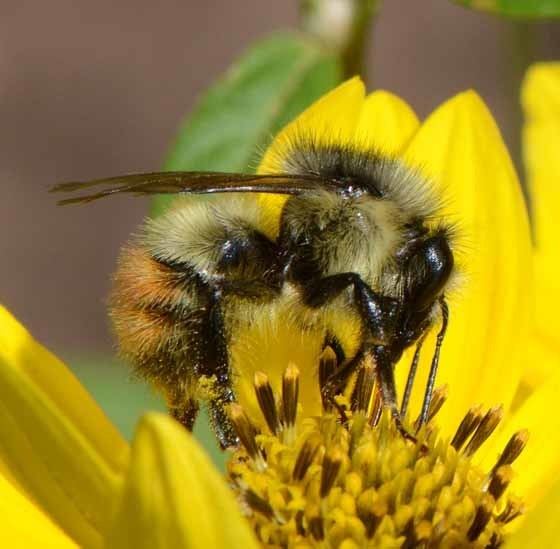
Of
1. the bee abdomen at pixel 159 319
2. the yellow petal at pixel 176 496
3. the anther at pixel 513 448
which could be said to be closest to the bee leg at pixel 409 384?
the anther at pixel 513 448

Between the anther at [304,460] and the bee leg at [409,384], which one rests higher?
the bee leg at [409,384]

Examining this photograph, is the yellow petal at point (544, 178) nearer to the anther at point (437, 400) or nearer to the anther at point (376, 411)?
the anther at point (437, 400)

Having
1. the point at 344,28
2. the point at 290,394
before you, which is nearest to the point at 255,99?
the point at 344,28

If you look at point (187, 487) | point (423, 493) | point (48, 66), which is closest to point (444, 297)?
point (423, 493)

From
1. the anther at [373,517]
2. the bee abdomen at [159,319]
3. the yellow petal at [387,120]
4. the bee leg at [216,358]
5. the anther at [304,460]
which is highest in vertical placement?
the yellow petal at [387,120]

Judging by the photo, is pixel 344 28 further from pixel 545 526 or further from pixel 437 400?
pixel 545 526

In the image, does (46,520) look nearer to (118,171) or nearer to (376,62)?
(118,171)
